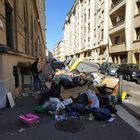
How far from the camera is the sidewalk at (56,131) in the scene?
4.48 metres

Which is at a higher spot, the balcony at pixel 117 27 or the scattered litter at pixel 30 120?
the balcony at pixel 117 27

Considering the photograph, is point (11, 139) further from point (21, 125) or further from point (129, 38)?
point (129, 38)

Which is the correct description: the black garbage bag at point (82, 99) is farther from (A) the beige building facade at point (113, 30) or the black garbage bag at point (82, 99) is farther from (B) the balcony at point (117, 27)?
(B) the balcony at point (117, 27)

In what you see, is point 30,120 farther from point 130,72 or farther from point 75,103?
point 130,72

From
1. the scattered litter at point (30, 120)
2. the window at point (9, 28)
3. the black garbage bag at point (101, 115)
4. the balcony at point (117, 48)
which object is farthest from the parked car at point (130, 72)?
the scattered litter at point (30, 120)

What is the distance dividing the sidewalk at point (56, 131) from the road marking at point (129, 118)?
16 cm

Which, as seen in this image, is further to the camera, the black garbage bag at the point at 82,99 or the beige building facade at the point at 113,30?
the beige building facade at the point at 113,30

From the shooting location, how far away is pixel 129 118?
19.8ft

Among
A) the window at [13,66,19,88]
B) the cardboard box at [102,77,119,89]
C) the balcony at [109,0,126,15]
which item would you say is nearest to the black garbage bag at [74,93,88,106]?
the cardboard box at [102,77,119,89]

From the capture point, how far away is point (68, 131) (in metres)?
4.82

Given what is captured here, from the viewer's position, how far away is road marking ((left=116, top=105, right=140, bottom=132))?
17.7 ft

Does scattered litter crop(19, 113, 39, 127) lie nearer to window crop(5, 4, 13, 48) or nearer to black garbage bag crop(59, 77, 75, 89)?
black garbage bag crop(59, 77, 75, 89)

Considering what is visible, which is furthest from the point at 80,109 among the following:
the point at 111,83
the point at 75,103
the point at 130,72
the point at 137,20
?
the point at 137,20

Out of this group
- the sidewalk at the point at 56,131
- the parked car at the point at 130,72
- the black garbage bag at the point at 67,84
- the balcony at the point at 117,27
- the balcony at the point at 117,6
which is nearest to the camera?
the sidewalk at the point at 56,131
